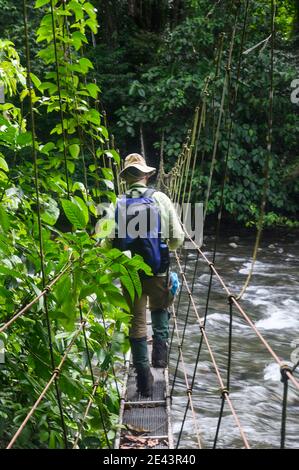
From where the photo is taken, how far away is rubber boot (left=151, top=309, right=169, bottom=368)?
A: 1832mm

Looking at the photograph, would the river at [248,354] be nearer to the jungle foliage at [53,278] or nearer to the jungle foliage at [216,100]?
the jungle foliage at [53,278]

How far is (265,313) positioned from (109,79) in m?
4.40

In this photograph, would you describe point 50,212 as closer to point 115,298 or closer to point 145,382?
point 115,298

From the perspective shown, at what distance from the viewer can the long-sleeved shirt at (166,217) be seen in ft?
5.52

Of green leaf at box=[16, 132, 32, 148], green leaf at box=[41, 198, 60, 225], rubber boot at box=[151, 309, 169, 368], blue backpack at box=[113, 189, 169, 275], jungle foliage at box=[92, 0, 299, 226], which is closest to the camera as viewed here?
green leaf at box=[16, 132, 32, 148]

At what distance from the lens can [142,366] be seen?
5.62ft

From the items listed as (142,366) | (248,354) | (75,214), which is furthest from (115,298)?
(248,354)

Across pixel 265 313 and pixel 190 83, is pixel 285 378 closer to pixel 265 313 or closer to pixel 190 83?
pixel 265 313

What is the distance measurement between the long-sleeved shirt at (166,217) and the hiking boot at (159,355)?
358 mm

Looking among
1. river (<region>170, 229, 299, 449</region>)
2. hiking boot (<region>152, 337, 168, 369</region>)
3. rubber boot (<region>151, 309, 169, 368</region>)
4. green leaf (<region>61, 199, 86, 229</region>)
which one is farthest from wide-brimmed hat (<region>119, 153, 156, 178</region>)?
river (<region>170, 229, 299, 449</region>)

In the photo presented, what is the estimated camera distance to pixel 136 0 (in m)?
7.53

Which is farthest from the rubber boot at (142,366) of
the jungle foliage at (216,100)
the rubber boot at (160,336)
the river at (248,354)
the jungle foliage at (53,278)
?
the jungle foliage at (216,100)

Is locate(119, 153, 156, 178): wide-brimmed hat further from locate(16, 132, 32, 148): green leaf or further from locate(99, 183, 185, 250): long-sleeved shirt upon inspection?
locate(16, 132, 32, 148): green leaf
